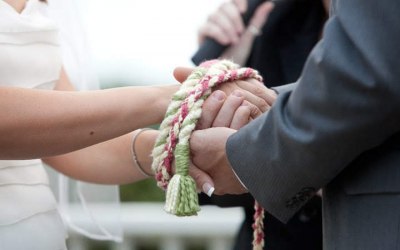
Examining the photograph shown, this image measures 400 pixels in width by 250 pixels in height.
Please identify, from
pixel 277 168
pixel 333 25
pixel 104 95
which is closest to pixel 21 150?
pixel 104 95

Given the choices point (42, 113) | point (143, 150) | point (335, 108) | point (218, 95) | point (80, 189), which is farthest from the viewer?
point (80, 189)

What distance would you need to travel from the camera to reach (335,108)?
6.32ft

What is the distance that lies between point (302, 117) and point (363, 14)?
24cm

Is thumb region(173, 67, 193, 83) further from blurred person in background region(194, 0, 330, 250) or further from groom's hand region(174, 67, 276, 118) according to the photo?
blurred person in background region(194, 0, 330, 250)

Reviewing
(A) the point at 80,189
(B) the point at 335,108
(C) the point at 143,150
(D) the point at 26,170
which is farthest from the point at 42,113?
(A) the point at 80,189

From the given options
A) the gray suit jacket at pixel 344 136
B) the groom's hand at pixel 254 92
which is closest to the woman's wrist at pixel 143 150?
the groom's hand at pixel 254 92

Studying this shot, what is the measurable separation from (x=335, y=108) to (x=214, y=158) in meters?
0.52

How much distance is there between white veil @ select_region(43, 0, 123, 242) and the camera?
3.08 meters

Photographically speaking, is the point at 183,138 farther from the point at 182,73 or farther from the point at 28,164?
the point at 28,164

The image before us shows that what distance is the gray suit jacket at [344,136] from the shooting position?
1.88 meters

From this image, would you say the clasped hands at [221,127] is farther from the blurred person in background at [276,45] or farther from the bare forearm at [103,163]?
the blurred person in background at [276,45]

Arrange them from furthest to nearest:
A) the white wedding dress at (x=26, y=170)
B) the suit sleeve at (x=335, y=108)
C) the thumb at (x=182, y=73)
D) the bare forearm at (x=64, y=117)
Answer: the thumb at (x=182, y=73) → the white wedding dress at (x=26, y=170) → the bare forearm at (x=64, y=117) → the suit sleeve at (x=335, y=108)

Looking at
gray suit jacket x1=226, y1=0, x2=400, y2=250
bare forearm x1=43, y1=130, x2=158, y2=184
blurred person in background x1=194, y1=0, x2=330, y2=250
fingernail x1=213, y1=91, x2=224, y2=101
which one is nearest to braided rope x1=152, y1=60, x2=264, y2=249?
fingernail x1=213, y1=91, x2=224, y2=101

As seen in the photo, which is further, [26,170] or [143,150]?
[143,150]
